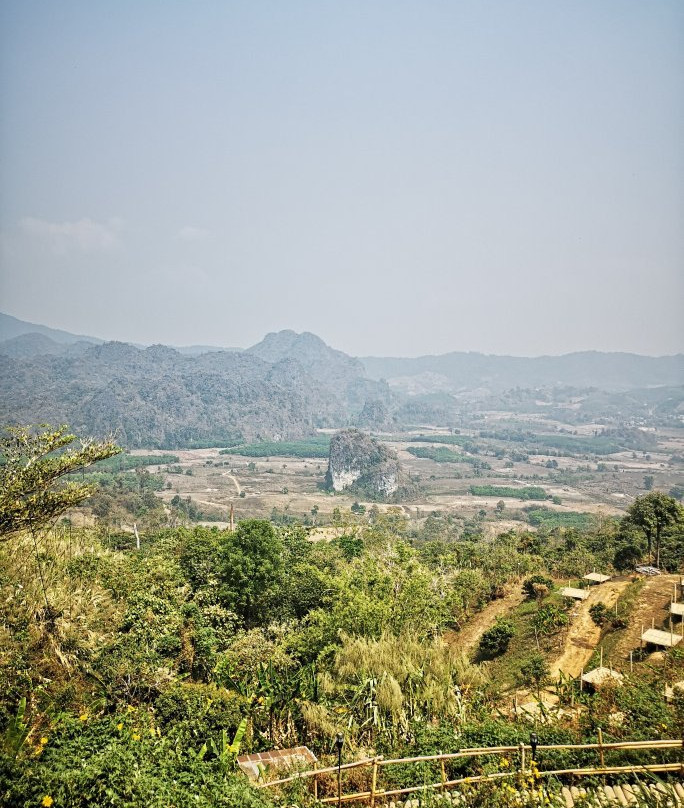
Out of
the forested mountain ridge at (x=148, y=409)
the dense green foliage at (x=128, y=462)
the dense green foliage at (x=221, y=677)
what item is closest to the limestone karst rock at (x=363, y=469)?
the dense green foliage at (x=128, y=462)

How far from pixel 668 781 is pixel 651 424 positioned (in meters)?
222

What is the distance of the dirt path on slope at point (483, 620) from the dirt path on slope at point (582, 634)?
302 centimetres

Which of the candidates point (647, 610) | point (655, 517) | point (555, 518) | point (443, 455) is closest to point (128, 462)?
point (443, 455)

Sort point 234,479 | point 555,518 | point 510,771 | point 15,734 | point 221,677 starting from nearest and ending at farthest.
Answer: point 510,771 < point 15,734 < point 221,677 < point 555,518 < point 234,479

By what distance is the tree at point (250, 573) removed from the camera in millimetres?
15375

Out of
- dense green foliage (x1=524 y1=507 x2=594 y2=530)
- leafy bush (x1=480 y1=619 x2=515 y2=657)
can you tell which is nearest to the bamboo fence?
leafy bush (x1=480 y1=619 x2=515 y2=657)

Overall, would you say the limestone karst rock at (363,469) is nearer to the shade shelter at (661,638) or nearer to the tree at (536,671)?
the tree at (536,671)

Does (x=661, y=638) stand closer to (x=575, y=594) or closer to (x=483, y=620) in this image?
(x=575, y=594)

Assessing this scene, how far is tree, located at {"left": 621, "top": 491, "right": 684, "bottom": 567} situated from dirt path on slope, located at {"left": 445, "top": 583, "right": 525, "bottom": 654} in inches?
247

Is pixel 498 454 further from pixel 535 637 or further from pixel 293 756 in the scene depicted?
pixel 293 756

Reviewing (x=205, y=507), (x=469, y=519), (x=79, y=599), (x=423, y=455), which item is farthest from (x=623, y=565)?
(x=423, y=455)

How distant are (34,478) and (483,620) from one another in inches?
659

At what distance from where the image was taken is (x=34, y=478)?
8.34 m

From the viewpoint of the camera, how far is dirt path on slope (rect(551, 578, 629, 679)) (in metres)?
14.2
